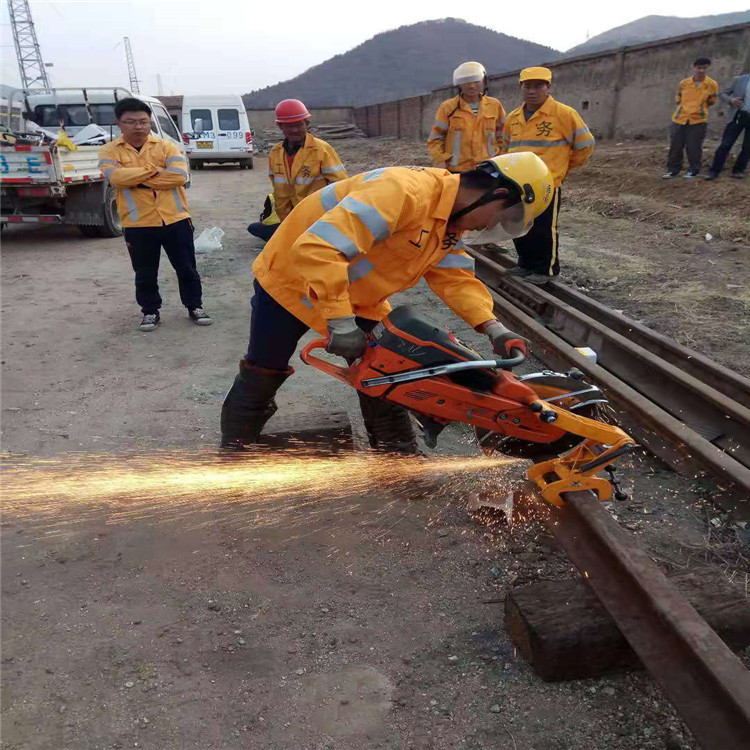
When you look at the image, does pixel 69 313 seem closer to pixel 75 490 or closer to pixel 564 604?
pixel 75 490

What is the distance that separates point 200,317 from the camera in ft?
18.4

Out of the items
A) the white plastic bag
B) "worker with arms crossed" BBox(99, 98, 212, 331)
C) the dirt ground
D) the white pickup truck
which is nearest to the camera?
the dirt ground

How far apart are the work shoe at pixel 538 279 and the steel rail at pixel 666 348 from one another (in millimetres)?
59

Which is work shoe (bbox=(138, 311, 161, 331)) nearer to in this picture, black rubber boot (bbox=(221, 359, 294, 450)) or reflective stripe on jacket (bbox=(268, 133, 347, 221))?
reflective stripe on jacket (bbox=(268, 133, 347, 221))

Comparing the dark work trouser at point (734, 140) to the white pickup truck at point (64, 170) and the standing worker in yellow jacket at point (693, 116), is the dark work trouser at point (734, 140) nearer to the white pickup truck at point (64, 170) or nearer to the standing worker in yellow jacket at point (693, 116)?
the standing worker in yellow jacket at point (693, 116)

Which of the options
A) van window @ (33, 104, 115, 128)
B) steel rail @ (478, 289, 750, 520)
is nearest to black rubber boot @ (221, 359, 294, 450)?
steel rail @ (478, 289, 750, 520)

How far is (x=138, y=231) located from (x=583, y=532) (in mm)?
4484

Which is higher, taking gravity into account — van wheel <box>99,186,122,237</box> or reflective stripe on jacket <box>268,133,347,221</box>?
reflective stripe on jacket <box>268,133,347,221</box>

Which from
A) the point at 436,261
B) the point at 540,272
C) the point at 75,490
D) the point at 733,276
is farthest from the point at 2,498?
the point at 733,276

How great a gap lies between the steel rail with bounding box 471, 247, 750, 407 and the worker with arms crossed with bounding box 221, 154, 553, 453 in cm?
189

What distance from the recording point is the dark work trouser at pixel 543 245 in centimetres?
579

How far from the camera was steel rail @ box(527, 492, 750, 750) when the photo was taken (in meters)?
1.53

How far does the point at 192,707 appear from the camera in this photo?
6.30 feet

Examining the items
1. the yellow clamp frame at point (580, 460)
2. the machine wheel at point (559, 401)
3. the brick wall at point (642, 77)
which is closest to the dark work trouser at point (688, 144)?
the brick wall at point (642, 77)
